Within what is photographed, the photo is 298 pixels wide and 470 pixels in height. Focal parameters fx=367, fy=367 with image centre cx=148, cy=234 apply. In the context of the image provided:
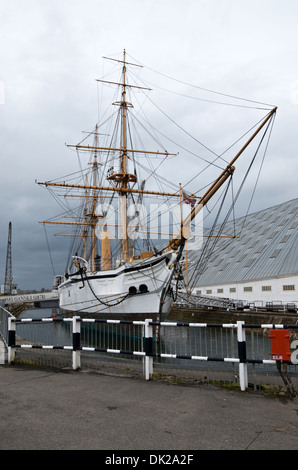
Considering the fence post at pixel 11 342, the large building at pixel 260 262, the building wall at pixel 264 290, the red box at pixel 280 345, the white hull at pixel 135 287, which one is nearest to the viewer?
the red box at pixel 280 345

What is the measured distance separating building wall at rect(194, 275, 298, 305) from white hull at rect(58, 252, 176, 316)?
59.4 feet

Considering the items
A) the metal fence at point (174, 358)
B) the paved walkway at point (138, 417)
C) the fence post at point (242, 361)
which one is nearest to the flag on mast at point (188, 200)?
the metal fence at point (174, 358)

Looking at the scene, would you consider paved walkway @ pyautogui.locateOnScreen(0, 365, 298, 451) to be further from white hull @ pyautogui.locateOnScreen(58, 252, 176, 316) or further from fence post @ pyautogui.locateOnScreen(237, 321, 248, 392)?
white hull @ pyautogui.locateOnScreen(58, 252, 176, 316)

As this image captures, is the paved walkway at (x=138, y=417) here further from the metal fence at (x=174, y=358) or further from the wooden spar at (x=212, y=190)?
the wooden spar at (x=212, y=190)

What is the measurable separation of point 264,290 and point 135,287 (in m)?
21.7

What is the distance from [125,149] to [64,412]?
3230cm

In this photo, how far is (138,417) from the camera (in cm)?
503

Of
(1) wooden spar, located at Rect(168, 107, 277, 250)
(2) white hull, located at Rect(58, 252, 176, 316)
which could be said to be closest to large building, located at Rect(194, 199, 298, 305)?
(2) white hull, located at Rect(58, 252, 176, 316)

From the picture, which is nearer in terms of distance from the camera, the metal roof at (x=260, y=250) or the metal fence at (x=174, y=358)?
the metal fence at (x=174, y=358)

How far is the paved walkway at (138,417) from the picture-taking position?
4.12m

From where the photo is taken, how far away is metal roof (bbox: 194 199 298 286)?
143 ft

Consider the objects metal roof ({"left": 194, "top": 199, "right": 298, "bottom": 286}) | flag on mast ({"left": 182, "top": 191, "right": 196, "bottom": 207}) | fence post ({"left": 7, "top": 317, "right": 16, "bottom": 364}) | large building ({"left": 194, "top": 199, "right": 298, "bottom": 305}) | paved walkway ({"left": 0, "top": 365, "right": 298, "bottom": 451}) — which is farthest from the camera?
metal roof ({"left": 194, "top": 199, "right": 298, "bottom": 286})

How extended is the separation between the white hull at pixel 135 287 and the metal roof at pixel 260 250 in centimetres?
1994

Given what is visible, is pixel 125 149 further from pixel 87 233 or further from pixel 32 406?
pixel 32 406
